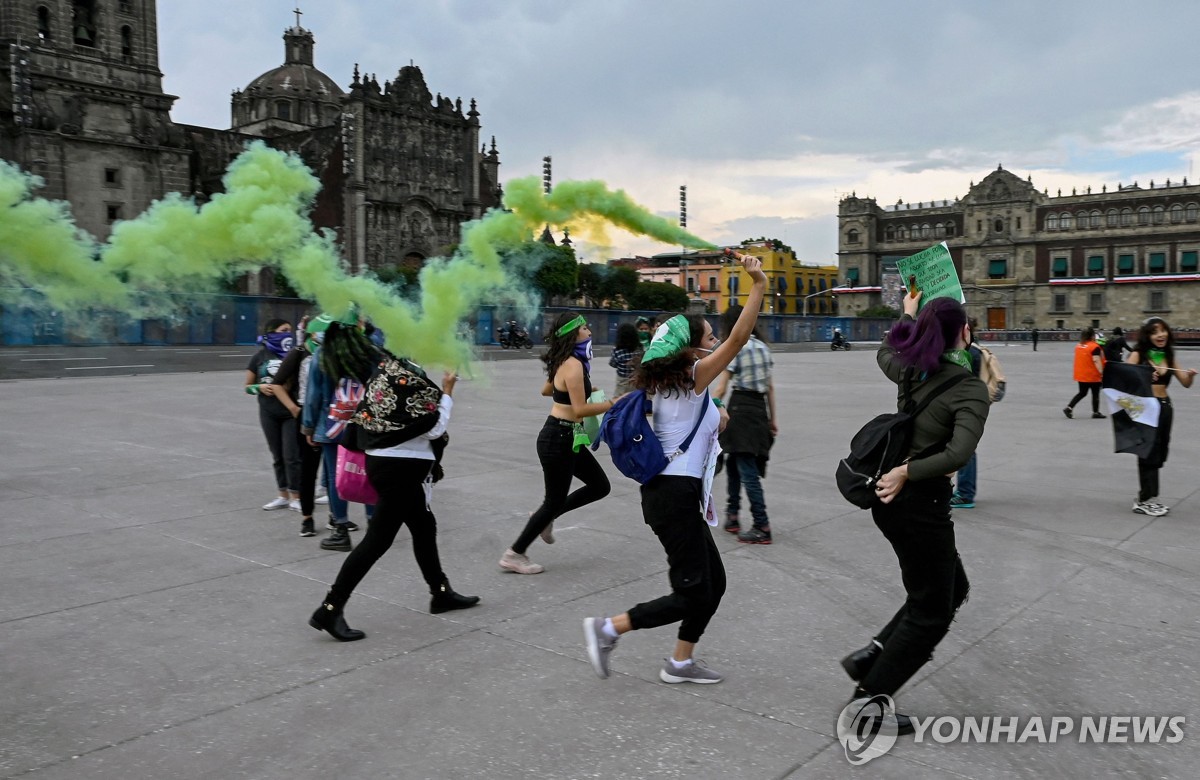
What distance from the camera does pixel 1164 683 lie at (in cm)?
431

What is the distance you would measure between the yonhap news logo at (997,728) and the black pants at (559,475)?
8.94 feet

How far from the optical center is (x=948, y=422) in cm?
365

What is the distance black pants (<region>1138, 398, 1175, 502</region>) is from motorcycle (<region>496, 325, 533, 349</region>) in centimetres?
3428

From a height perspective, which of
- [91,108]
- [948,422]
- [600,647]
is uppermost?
[91,108]

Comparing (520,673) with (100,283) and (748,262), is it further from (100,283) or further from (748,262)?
(100,283)

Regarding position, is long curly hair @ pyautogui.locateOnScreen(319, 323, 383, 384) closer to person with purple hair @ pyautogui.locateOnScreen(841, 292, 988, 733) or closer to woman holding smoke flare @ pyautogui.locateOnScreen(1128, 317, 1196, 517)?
person with purple hair @ pyautogui.locateOnScreen(841, 292, 988, 733)

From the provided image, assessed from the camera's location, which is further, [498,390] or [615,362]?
[498,390]

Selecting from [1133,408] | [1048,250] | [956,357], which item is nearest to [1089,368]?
[1133,408]

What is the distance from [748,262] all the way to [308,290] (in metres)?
4.73

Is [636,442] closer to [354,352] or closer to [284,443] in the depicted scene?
[354,352]

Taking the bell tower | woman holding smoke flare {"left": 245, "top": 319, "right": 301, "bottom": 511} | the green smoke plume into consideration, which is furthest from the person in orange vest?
the bell tower

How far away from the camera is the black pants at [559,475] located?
6.13m

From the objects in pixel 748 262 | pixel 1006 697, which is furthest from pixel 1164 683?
pixel 748 262

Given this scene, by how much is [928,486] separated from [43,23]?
64589 mm
